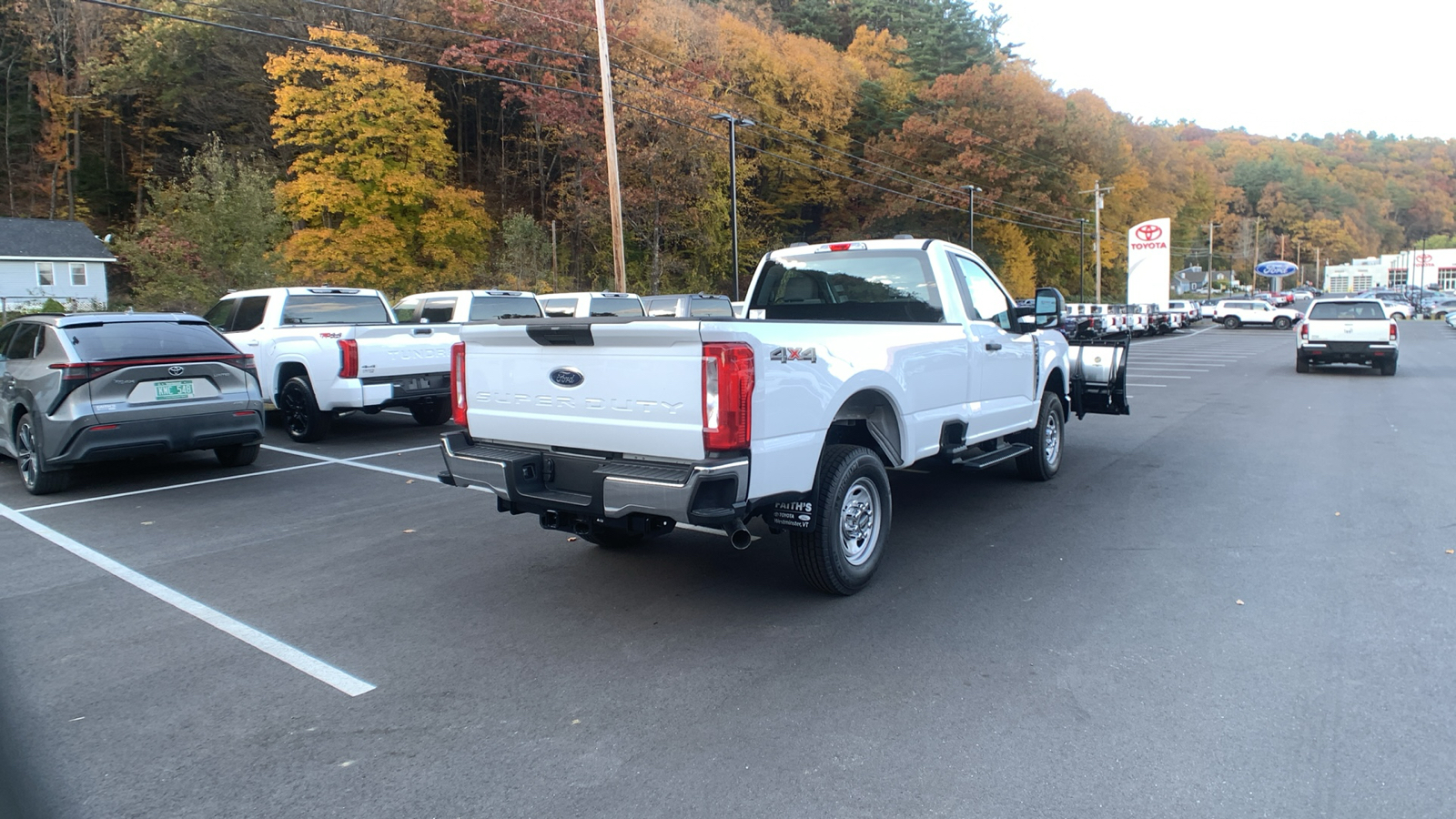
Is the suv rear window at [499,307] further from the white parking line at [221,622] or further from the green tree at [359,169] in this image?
the green tree at [359,169]

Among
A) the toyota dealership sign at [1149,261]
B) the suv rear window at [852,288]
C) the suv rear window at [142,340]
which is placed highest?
the toyota dealership sign at [1149,261]

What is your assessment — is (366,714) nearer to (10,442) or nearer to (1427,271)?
(10,442)

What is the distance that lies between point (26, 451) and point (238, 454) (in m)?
1.80

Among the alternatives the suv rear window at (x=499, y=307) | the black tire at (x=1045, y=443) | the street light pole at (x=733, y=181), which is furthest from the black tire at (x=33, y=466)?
the street light pole at (x=733, y=181)

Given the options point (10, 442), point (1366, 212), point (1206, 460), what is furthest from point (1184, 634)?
point (1366, 212)

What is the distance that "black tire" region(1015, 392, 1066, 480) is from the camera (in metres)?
8.09

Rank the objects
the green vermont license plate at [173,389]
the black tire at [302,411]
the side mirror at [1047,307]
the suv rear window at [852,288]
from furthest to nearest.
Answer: the black tire at [302,411] < the green vermont license plate at [173,389] < the side mirror at [1047,307] < the suv rear window at [852,288]

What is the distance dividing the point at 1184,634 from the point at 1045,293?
363 centimetres

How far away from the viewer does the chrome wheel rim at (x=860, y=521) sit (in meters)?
5.19

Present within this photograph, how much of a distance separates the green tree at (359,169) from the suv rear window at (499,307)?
1849 centimetres

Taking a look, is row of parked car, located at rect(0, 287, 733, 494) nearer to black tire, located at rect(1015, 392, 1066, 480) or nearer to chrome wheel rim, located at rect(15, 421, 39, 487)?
chrome wheel rim, located at rect(15, 421, 39, 487)

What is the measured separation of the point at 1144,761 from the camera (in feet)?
10.7

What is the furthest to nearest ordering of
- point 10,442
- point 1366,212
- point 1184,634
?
point 1366,212 < point 10,442 < point 1184,634

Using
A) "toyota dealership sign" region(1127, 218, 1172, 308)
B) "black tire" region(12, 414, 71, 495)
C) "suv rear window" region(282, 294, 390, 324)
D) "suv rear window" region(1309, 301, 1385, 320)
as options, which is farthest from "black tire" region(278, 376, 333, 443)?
"toyota dealership sign" region(1127, 218, 1172, 308)
